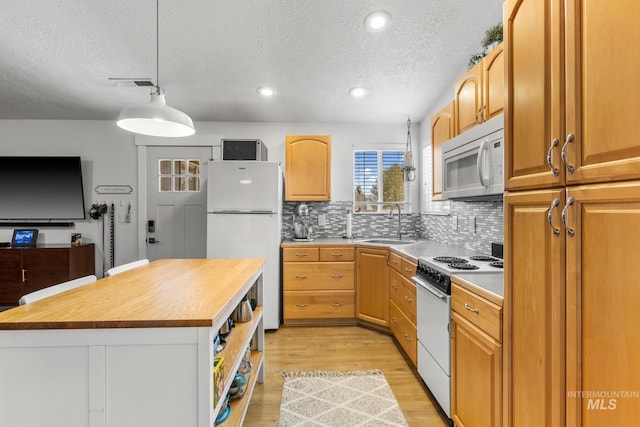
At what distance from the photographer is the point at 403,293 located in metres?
2.49

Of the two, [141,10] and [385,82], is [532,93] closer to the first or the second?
[385,82]

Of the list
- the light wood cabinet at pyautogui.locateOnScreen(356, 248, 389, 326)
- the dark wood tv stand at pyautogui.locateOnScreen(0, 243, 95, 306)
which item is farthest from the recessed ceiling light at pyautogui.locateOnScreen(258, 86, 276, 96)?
the dark wood tv stand at pyautogui.locateOnScreen(0, 243, 95, 306)

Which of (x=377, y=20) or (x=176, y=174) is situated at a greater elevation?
(x=377, y=20)

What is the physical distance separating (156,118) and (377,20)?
1.50 meters

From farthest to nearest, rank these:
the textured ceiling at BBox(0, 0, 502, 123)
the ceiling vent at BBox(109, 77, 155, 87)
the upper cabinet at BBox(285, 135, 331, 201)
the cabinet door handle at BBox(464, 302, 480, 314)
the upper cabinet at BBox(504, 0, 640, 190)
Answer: the upper cabinet at BBox(285, 135, 331, 201), the ceiling vent at BBox(109, 77, 155, 87), the textured ceiling at BBox(0, 0, 502, 123), the cabinet door handle at BBox(464, 302, 480, 314), the upper cabinet at BBox(504, 0, 640, 190)

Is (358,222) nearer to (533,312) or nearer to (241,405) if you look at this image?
(241,405)

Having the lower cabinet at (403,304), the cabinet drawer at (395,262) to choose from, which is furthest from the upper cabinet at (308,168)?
Answer: the lower cabinet at (403,304)

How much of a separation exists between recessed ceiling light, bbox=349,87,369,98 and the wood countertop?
207 centimetres

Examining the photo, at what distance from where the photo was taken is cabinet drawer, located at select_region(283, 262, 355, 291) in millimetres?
3141

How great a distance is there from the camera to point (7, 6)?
6.15ft

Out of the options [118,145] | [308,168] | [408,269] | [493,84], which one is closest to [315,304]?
[408,269]

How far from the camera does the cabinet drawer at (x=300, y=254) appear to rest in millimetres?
3150

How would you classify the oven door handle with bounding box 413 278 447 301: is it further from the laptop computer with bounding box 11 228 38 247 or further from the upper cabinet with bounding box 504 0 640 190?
the laptop computer with bounding box 11 228 38 247

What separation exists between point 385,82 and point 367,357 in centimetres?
244
